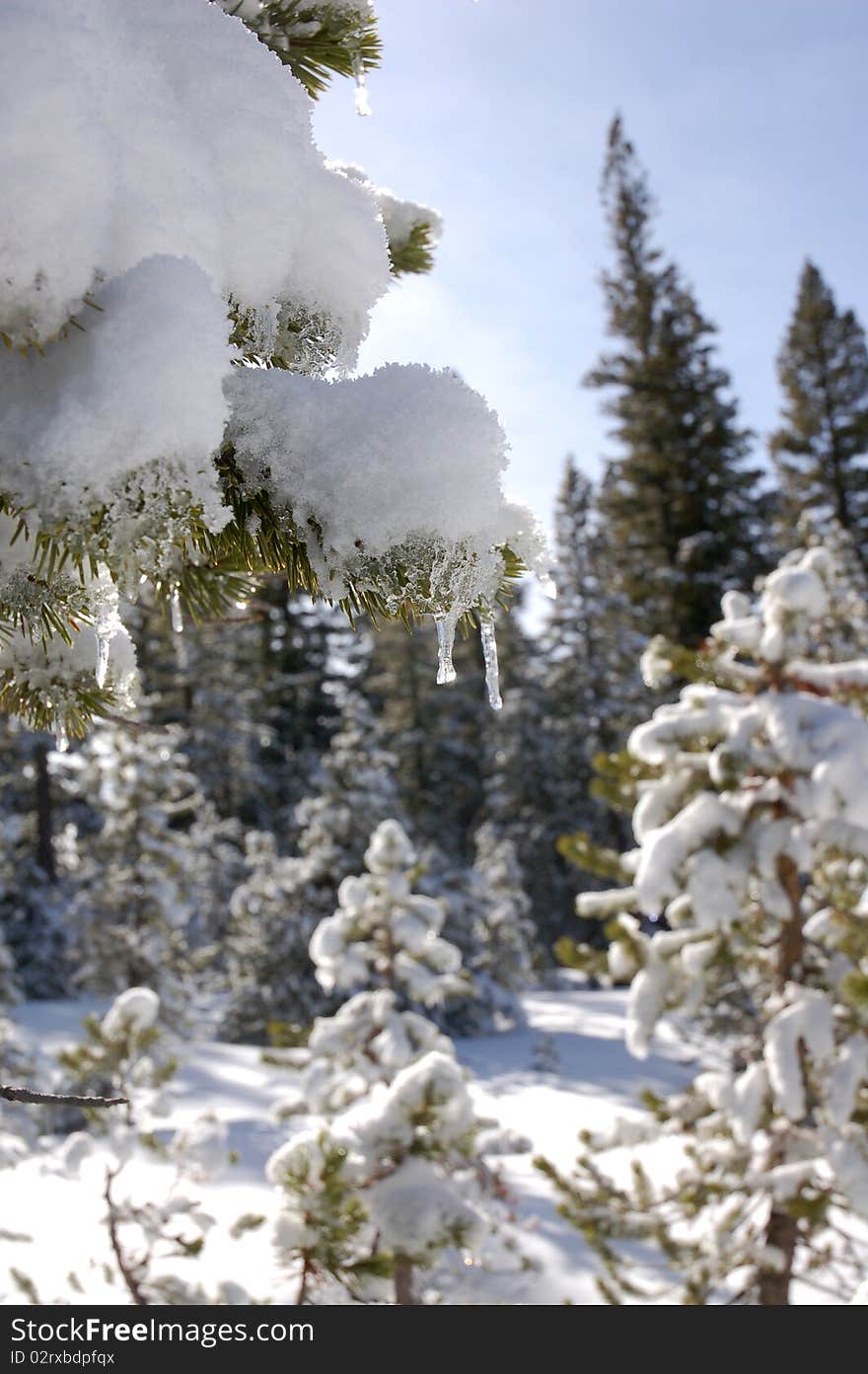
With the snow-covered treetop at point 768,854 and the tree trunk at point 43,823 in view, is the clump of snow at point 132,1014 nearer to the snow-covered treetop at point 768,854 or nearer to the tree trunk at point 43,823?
the snow-covered treetop at point 768,854

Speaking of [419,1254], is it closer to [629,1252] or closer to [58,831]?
[629,1252]

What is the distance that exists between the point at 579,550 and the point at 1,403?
1162 inches

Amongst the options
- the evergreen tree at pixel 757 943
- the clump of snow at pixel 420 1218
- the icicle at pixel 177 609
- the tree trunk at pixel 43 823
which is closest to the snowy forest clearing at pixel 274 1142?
the clump of snow at pixel 420 1218

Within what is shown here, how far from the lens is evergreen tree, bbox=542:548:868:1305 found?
4328 mm

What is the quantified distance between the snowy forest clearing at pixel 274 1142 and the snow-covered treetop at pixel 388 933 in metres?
1.32

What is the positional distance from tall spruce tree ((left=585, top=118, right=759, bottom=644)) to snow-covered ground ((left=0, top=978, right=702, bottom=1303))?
1341 centimetres

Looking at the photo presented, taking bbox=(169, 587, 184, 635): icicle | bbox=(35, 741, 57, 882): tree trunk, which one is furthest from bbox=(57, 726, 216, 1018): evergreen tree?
bbox=(169, 587, 184, 635): icicle

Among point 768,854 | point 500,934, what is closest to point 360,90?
point 768,854

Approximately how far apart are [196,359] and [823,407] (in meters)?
33.0

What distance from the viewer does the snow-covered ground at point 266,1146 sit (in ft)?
17.9

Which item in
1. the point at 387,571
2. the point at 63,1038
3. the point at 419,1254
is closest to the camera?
the point at 387,571

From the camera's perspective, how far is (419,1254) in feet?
13.1
